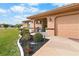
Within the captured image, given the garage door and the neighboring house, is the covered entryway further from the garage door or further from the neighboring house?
the garage door

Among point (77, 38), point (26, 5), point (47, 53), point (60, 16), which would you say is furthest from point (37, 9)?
point (47, 53)

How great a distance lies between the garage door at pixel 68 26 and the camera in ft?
51.1

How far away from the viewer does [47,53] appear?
1012 centimetres

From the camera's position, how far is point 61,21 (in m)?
17.3

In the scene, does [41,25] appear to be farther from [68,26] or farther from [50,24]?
[68,26]

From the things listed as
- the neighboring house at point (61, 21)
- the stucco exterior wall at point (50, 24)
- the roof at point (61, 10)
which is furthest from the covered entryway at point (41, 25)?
the roof at point (61, 10)

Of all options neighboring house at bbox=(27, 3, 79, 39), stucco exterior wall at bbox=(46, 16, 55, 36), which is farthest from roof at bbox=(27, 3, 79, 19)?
stucco exterior wall at bbox=(46, 16, 55, 36)

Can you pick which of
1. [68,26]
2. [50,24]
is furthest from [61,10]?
[50,24]

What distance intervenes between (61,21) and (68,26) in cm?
105

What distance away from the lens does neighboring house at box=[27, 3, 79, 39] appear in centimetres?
1566

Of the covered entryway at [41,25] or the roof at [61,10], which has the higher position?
the roof at [61,10]

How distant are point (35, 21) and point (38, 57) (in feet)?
39.3

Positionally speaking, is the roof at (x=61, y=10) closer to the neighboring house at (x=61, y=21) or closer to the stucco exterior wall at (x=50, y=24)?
the neighboring house at (x=61, y=21)

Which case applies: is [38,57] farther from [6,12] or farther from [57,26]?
[6,12]
